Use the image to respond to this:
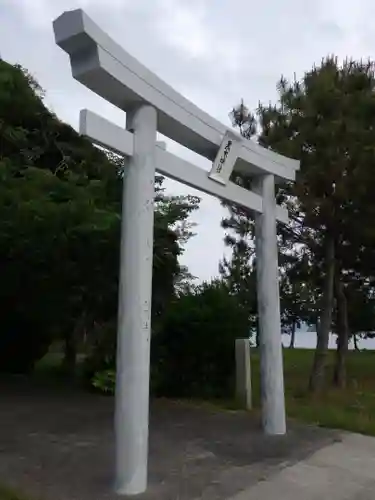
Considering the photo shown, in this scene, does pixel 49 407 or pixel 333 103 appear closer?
pixel 49 407

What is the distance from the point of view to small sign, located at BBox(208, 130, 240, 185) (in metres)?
7.77

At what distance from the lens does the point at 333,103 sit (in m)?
12.9

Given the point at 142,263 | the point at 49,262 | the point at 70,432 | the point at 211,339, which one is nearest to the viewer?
the point at 142,263

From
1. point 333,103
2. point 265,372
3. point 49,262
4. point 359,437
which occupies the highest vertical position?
point 333,103

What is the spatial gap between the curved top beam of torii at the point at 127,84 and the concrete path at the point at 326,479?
342 cm

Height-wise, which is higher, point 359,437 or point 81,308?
point 81,308

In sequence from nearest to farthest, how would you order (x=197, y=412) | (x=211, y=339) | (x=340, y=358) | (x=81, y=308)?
(x=197, y=412) → (x=211, y=339) → (x=81, y=308) → (x=340, y=358)

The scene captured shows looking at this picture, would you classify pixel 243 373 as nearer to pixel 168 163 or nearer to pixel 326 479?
pixel 326 479

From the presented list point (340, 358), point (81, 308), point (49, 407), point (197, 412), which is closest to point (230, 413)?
point (197, 412)

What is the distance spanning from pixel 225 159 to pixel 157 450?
321cm

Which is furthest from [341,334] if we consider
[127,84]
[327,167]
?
[127,84]

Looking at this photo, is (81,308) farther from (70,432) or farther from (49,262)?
(70,432)

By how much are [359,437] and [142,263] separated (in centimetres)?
432

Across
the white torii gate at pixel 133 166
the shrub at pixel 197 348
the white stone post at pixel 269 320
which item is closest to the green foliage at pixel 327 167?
the shrub at pixel 197 348
